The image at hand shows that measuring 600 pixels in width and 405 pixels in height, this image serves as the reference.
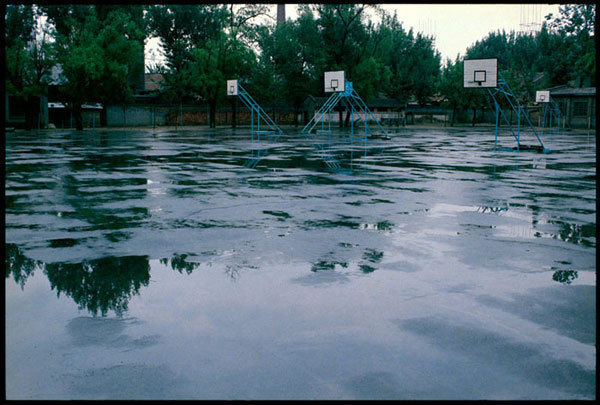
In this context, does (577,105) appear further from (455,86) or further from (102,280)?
(102,280)

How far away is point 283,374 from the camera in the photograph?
166 inches

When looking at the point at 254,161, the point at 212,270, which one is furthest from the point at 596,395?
the point at 254,161

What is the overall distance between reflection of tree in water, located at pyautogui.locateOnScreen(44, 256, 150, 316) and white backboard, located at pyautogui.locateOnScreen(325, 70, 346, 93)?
39.0 m

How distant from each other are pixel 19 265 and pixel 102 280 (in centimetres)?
136

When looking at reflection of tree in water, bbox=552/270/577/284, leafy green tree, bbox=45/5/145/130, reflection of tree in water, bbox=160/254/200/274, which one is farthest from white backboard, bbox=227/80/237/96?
reflection of tree in water, bbox=552/270/577/284

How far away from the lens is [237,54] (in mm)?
61125

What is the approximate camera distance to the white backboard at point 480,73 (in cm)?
3369

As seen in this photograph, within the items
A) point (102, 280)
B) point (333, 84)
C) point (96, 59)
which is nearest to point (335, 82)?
point (333, 84)

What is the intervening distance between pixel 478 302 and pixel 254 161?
16.7 metres

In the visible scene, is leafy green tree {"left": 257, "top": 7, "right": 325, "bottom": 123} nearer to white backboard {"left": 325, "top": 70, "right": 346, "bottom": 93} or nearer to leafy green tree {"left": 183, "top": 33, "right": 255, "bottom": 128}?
leafy green tree {"left": 183, "top": 33, "right": 255, "bottom": 128}

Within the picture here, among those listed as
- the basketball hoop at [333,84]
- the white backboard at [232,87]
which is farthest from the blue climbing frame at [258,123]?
the basketball hoop at [333,84]

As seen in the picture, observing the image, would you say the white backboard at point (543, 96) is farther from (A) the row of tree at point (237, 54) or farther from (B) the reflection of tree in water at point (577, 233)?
(B) the reflection of tree in water at point (577, 233)

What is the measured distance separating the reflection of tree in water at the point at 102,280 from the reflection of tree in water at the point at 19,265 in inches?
7.8

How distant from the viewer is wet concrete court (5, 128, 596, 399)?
165 inches
